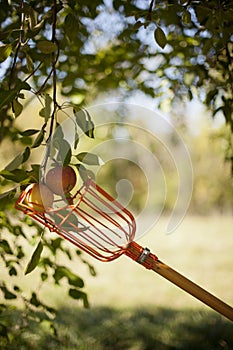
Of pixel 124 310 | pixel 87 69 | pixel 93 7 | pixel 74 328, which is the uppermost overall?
pixel 87 69

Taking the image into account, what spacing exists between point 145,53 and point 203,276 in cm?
252

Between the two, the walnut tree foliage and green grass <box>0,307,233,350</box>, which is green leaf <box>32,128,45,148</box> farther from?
green grass <box>0,307,233,350</box>

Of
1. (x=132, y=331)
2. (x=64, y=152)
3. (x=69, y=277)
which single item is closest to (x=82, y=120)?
(x=64, y=152)

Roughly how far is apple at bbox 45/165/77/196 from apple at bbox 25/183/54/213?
0.01 meters

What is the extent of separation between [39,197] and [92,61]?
45.4 inches

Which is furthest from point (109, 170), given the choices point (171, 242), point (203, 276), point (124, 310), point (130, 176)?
point (124, 310)

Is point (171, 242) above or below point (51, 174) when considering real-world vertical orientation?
above

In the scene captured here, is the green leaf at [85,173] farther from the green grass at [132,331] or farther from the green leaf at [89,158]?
the green grass at [132,331]

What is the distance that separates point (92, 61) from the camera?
190 centimetres

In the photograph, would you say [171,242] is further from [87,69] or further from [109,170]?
[87,69]

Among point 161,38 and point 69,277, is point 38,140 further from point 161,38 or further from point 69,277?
point 69,277

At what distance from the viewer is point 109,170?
773 centimetres

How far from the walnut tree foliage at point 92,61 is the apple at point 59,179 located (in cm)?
A: 2

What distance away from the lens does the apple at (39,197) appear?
2.72ft
